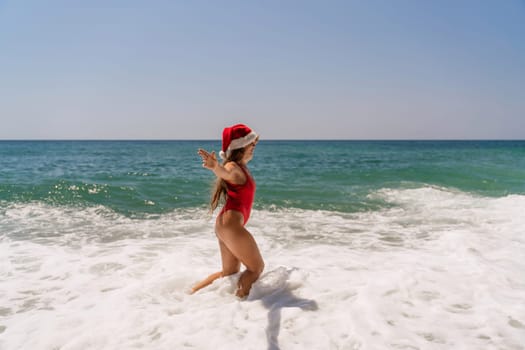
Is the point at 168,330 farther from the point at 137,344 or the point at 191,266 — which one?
the point at 191,266

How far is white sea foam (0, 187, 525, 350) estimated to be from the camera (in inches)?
114

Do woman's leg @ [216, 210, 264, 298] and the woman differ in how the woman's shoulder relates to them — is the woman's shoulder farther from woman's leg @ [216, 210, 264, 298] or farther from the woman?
woman's leg @ [216, 210, 264, 298]

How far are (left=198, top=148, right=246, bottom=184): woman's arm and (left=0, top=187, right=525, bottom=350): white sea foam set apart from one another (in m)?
1.22

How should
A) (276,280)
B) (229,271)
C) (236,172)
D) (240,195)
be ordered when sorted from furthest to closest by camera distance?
(229,271) → (276,280) → (240,195) → (236,172)

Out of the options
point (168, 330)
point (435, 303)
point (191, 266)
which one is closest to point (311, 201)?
point (191, 266)

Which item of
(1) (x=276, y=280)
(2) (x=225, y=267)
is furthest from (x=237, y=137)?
(1) (x=276, y=280)

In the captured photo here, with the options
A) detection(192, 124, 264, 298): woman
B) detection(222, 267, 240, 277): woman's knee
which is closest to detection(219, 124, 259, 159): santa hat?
detection(192, 124, 264, 298): woman

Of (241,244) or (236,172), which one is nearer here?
(236,172)

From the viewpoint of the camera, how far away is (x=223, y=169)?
325 centimetres

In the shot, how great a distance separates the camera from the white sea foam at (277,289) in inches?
114

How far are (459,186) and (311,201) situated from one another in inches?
292

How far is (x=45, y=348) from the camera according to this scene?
282 cm

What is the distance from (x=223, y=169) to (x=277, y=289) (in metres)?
1.51

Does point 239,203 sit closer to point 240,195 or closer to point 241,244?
point 240,195
